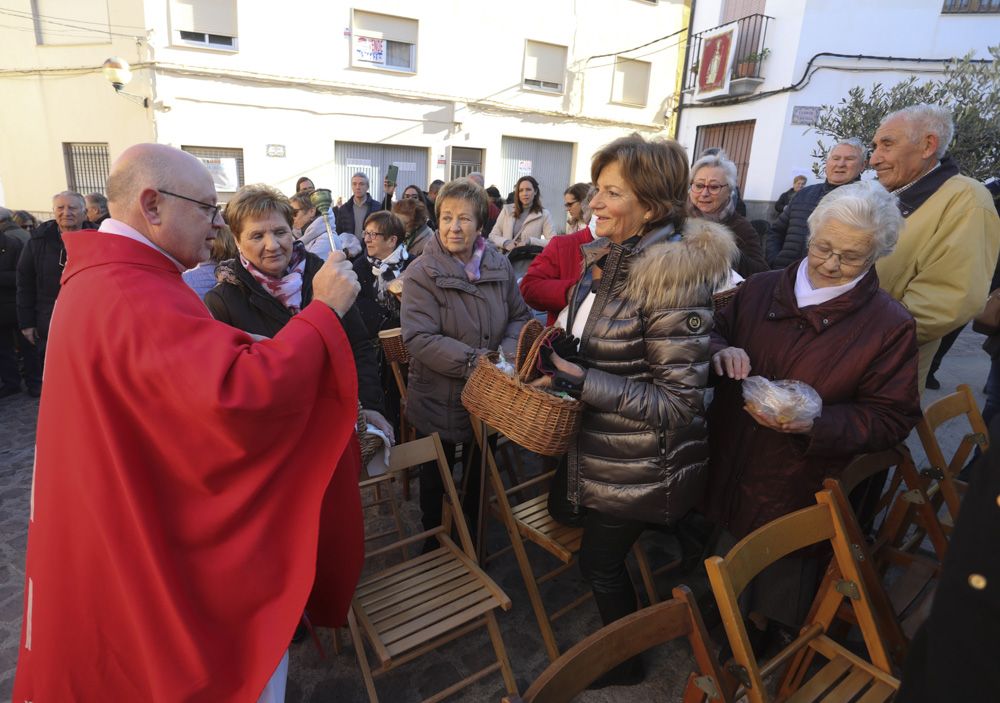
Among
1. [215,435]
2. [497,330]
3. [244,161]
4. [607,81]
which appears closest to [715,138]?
[607,81]

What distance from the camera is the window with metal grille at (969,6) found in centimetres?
1212

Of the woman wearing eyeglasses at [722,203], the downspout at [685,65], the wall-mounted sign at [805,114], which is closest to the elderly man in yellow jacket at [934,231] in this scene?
the woman wearing eyeglasses at [722,203]

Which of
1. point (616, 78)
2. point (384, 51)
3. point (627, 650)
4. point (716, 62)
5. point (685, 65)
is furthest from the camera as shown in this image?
point (685, 65)

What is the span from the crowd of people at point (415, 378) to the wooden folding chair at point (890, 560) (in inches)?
7.0

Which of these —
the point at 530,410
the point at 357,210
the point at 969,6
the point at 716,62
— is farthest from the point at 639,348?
the point at 716,62

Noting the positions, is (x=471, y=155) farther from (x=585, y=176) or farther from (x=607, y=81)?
(x=607, y=81)

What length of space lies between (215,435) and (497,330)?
1734 mm

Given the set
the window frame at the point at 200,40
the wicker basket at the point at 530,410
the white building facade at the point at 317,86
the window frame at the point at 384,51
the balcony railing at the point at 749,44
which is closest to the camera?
the wicker basket at the point at 530,410

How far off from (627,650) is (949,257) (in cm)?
232

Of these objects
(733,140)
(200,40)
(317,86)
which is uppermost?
(200,40)

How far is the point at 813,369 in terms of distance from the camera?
6.72 feet

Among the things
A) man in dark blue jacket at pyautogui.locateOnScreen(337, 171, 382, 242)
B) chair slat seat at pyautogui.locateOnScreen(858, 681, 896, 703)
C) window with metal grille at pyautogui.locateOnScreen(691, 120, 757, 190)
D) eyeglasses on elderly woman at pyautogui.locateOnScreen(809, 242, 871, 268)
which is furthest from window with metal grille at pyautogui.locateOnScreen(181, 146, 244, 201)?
chair slat seat at pyautogui.locateOnScreen(858, 681, 896, 703)

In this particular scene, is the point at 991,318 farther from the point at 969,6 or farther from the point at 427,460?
the point at 969,6

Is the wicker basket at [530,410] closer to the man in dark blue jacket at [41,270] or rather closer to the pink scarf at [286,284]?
the pink scarf at [286,284]
